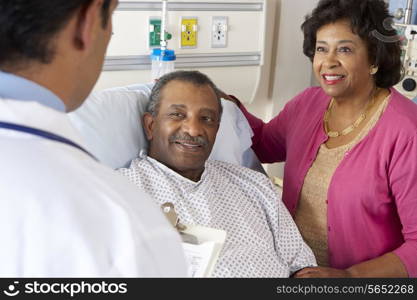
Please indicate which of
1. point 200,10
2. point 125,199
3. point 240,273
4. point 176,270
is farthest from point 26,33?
point 200,10

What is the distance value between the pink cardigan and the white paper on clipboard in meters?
0.80

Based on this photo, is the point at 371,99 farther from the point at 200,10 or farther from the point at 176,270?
the point at 176,270

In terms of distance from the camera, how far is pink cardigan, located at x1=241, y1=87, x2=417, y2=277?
174cm

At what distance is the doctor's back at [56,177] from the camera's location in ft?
2.10

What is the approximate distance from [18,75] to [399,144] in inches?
53.0

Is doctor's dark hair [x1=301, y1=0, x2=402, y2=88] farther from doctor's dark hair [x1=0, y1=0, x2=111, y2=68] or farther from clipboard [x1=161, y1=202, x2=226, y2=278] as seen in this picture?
doctor's dark hair [x1=0, y1=0, x2=111, y2=68]

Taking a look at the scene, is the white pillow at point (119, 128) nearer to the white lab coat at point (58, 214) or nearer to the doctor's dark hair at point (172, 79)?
the doctor's dark hair at point (172, 79)

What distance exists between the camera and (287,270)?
1.78 metres

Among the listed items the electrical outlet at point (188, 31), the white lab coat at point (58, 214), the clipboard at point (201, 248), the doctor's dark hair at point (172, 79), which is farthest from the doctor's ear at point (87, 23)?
the electrical outlet at point (188, 31)

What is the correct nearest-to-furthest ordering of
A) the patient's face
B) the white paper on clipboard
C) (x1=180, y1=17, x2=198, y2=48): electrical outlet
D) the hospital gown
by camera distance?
the white paper on clipboard < the hospital gown < the patient's face < (x1=180, y1=17, x2=198, y2=48): electrical outlet

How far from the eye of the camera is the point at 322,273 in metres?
1.74

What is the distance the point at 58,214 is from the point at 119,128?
1269mm

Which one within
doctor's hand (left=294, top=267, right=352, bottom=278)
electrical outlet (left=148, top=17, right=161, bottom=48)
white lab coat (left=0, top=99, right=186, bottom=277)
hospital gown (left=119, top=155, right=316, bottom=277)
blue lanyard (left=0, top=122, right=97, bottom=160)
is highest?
electrical outlet (left=148, top=17, right=161, bottom=48)

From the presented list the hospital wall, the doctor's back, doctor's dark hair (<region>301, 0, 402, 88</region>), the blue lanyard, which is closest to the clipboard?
the doctor's back
